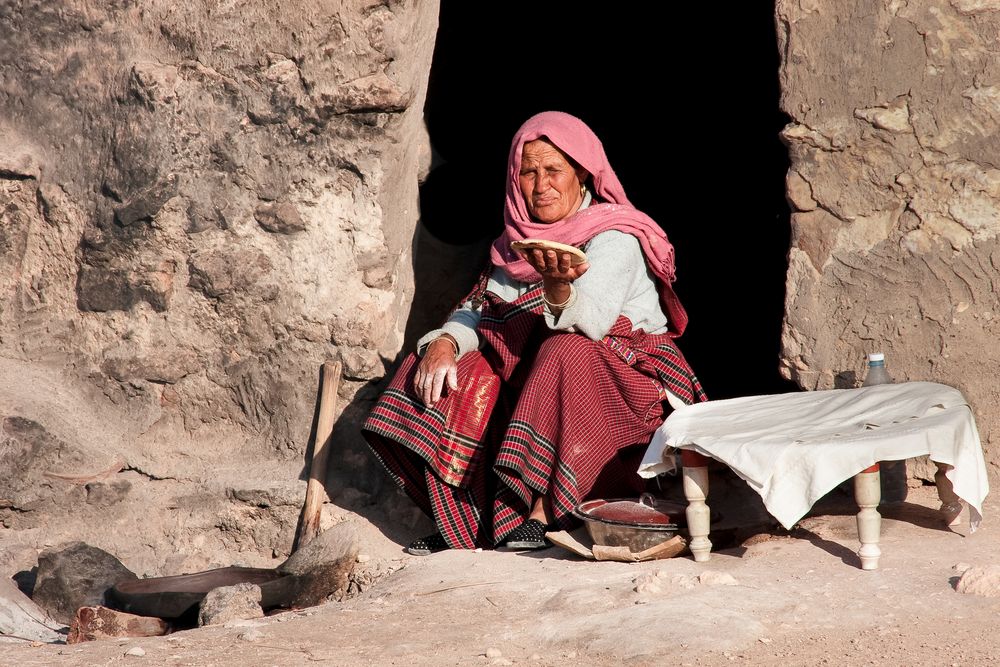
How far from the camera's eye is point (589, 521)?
10.3ft

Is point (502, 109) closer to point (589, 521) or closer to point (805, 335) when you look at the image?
point (805, 335)

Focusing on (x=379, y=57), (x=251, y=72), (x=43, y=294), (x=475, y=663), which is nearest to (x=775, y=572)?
(x=475, y=663)

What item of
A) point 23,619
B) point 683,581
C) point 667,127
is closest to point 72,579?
point 23,619

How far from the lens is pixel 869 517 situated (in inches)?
108

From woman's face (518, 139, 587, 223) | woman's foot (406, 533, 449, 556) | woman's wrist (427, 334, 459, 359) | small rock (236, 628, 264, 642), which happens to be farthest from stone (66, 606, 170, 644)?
woman's face (518, 139, 587, 223)

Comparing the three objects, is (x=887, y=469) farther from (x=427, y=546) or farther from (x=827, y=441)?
(x=427, y=546)

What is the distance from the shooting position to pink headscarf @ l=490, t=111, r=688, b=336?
3.68 metres

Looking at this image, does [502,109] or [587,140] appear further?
[502,109]

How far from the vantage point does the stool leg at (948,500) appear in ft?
10.1

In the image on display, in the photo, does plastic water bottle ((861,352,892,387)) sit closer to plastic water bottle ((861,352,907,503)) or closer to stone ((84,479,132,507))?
plastic water bottle ((861,352,907,503))

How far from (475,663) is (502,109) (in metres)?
3.26

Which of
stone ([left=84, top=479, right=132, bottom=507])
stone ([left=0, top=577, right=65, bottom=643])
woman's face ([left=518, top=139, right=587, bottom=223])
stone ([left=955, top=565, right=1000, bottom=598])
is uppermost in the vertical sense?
woman's face ([left=518, top=139, right=587, bottom=223])

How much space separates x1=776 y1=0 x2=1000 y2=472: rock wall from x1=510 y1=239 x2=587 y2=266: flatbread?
94 cm

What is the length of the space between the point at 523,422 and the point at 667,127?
267 cm
